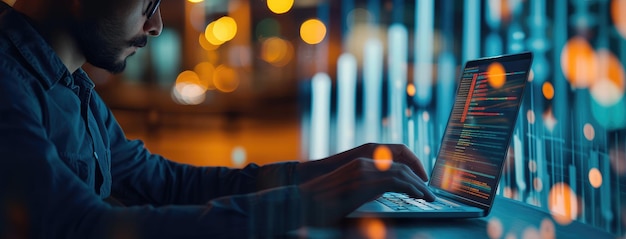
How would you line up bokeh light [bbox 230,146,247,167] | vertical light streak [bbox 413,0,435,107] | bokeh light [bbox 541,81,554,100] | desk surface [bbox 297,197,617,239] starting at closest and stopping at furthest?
desk surface [bbox 297,197,617,239]
bokeh light [bbox 541,81,554,100]
vertical light streak [bbox 413,0,435,107]
bokeh light [bbox 230,146,247,167]

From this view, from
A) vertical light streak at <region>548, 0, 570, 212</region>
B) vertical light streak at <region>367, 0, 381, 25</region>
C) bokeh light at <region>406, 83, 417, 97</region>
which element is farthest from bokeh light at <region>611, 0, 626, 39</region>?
vertical light streak at <region>367, 0, 381, 25</region>

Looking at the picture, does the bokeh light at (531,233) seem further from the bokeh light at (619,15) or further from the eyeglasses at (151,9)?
the eyeglasses at (151,9)

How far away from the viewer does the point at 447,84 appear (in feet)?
5.37

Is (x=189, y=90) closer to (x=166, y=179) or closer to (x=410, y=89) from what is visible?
(x=410, y=89)

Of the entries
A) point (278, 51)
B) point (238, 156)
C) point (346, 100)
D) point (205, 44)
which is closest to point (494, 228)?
point (346, 100)

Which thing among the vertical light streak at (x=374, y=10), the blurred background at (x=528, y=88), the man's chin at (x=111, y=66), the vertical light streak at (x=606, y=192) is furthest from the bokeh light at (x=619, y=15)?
the vertical light streak at (x=374, y=10)

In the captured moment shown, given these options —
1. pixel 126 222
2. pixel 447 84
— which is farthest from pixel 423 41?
pixel 126 222

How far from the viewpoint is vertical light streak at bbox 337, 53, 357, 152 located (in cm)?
221

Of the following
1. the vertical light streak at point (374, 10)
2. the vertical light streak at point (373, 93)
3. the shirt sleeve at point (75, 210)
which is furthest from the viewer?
the vertical light streak at point (374, 10)

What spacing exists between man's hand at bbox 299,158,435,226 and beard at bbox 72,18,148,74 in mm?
504

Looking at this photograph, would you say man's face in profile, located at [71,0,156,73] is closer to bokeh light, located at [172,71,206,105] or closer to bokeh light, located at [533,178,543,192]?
bokeh light, located at [533,178,543,192]

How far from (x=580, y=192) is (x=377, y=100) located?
40.6 inches

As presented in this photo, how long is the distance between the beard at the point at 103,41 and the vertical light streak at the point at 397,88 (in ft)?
2.87

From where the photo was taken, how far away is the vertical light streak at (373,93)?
6.70ft
